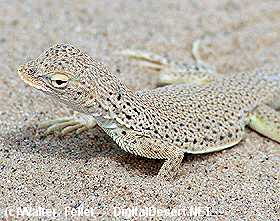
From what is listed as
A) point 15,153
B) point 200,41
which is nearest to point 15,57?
point 15,153

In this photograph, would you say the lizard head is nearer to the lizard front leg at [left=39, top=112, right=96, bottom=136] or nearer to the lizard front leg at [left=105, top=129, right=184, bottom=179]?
the lizard front leg at [left=105, top=129, right=184, bottom=179]

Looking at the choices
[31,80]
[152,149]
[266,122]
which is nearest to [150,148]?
[152,149]

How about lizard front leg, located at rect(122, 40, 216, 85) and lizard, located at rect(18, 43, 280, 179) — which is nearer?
lizard, located at rect(18, 43, 280, 179)

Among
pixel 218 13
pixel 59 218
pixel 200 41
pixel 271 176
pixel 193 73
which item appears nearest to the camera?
pixel 59 218

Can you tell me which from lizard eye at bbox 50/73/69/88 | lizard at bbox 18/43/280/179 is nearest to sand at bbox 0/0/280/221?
lizard at bbox 18/43/280/179

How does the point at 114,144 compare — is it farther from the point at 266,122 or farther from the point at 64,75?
the point at 266,122

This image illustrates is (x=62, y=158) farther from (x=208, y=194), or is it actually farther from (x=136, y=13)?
(x=136, y=13)
